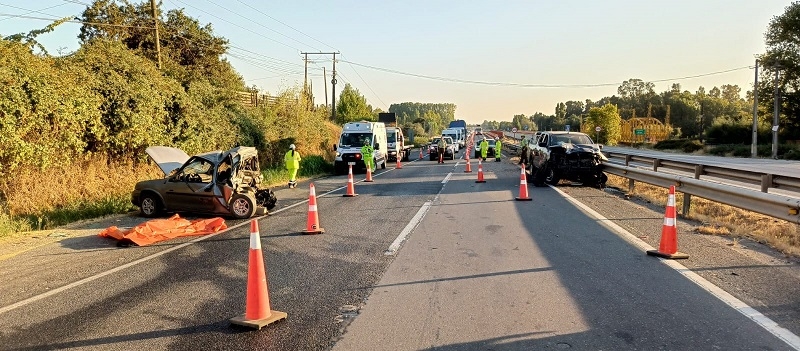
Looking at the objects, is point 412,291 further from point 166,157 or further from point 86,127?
point 86,127

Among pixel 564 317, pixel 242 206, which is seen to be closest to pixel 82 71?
pixel 242 206

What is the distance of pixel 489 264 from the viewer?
687cm

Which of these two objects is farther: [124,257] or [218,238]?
[218,238]

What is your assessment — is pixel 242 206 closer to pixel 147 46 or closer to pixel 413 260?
pixel 413 260

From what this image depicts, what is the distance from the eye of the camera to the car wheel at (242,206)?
11.2 m

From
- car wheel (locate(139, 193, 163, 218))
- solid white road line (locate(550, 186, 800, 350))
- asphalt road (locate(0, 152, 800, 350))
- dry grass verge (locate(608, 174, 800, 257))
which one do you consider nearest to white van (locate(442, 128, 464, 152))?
dry grass verge (locate(608, 174, 800, 257))

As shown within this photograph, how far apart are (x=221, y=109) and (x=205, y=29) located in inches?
713

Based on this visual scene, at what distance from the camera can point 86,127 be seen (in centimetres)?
Answer: 1387

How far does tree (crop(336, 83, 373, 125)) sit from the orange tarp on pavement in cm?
5748

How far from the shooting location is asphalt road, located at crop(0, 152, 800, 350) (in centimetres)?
439

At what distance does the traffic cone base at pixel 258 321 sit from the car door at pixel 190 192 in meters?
6.84

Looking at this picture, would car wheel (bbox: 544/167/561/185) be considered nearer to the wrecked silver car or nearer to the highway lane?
the highway lane

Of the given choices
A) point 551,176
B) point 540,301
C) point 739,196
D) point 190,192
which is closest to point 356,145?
point 551,176

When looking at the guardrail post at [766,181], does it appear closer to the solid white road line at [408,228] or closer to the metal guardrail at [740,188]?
the metal guardrail at [740,188]
